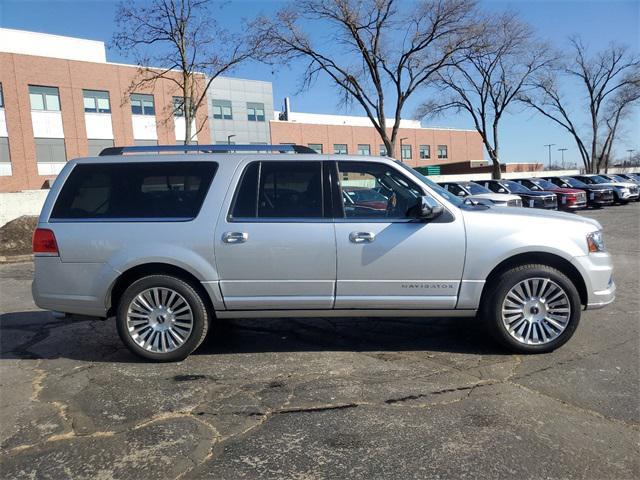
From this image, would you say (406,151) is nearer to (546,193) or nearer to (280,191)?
(546,193)

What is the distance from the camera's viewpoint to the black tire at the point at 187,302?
4.52 m

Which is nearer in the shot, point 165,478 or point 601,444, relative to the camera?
point 165,478

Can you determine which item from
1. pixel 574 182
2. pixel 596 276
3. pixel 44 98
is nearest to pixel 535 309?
pixel 596 276

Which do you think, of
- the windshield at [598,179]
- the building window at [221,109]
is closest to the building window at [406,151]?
the building window at [221,109]

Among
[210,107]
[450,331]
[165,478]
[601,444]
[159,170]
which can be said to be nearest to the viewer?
[165,478]

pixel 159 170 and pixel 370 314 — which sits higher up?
pixel 159 170

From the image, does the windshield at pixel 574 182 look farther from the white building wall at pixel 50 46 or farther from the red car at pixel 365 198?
the white building wall at pixel 50 46

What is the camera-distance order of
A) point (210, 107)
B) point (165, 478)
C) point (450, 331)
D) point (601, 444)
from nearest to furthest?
1. point (165, 478)
2. point (601, 444)
3. point (450, 331)
4. point (210, 107)

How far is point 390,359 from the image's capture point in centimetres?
456

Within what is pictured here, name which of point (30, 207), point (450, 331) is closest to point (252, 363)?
point (450, 331)

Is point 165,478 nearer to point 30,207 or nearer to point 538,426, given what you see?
point 538,426

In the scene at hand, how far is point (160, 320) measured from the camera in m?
4.57

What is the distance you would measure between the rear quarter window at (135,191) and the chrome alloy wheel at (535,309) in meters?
3.02

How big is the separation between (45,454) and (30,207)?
16.8 meters
